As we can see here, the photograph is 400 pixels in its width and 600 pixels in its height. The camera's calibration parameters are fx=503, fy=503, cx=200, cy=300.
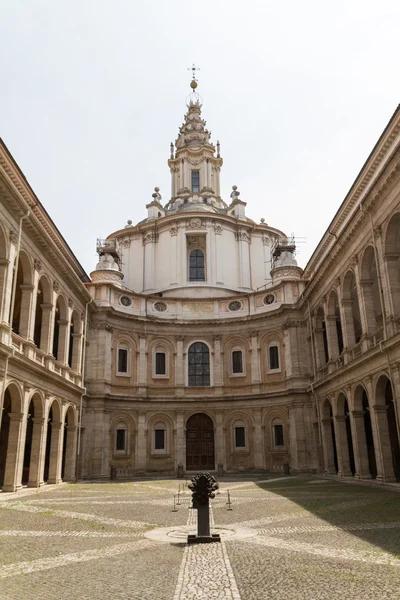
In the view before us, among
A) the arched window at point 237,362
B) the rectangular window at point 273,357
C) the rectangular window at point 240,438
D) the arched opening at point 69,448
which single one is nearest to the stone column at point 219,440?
the rectangular window at point 240,438

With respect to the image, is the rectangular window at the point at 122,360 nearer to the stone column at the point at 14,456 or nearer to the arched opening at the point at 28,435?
the arched opening at the point at 28,435

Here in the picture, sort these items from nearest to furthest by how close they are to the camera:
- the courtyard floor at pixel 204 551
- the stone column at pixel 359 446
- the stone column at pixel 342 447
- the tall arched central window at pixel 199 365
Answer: the courtyard floor at pixel 204 551, the stone column at pixel 359 446, the stone column at pixel 342 447, the tall arched central window at pixel 199 365

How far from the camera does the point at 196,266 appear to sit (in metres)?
47.5

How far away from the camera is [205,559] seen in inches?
390

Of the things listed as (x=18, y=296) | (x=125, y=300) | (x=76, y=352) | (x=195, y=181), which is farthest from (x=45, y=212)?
(x=195, y=181)

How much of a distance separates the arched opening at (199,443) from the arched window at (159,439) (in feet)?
5.79

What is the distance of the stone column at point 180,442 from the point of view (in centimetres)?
3828

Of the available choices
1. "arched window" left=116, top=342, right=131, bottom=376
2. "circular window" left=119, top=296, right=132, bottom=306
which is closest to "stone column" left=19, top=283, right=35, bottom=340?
"arched window" left=116, top=342, right=131, bottom=376

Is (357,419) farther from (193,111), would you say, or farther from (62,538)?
(193,111)

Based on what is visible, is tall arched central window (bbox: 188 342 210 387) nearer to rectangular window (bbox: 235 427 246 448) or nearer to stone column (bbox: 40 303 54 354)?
rectangular window (bbox: 235 427 246 448)

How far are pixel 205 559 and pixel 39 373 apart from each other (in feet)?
58.5

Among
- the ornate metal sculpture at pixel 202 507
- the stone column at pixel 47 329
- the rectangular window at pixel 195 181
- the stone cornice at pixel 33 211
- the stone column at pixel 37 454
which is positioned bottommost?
the ornate metal sculpture at pixel 202 507

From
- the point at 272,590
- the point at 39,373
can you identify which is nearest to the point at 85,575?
the point at 272,590

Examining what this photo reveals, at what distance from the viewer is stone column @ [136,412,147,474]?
1478 inches
